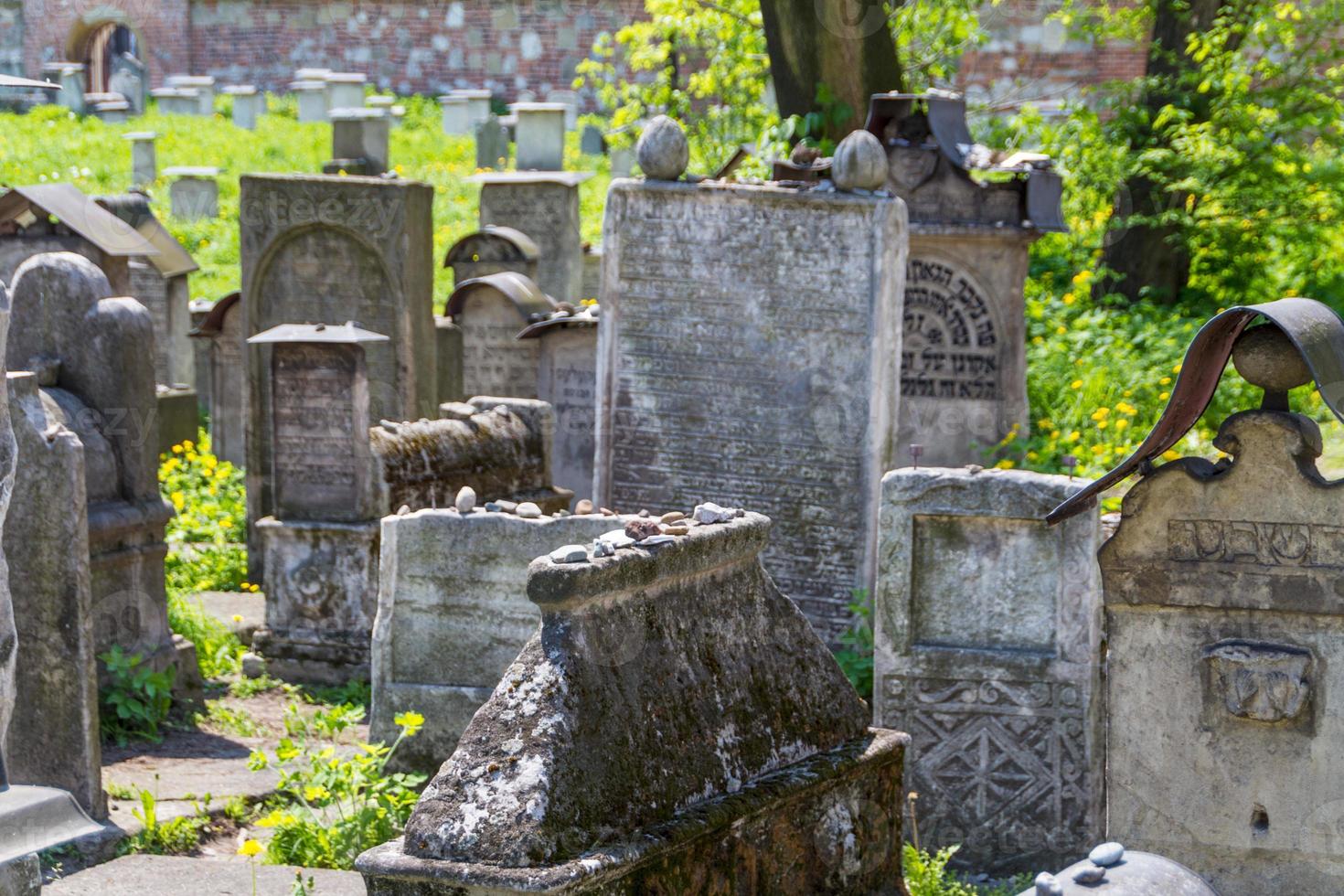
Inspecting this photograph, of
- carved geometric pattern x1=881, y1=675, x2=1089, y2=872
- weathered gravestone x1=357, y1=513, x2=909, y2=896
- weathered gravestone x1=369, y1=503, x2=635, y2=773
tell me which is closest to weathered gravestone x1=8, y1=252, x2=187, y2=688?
weathered gravestone x1=369, y1=503, x2=635, y2=773

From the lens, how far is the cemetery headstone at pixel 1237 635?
3908 mm

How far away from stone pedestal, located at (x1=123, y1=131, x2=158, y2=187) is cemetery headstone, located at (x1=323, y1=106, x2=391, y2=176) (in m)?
3.65

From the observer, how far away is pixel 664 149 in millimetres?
7789

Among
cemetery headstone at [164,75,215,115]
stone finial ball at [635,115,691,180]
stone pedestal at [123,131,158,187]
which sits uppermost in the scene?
cemetery headstone at [164,75,215,115]

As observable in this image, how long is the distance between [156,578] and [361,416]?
4.02 feet

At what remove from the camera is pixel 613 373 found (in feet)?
26.1

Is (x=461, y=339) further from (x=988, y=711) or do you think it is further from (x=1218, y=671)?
(x=1218, y=671)

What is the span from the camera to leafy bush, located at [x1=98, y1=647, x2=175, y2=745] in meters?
7.05

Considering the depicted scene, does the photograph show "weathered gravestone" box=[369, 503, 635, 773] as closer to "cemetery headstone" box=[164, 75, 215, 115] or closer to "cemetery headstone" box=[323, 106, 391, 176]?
"cemetery headstone" box=[323, 106, 391, 176]

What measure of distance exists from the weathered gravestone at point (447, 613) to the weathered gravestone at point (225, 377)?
5329mm

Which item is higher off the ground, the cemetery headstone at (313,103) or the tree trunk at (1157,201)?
the cemetery headstone at (313,103)

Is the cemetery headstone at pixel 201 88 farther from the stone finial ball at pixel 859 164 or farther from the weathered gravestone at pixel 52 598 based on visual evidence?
the weathered gravestone at pixel 52 598

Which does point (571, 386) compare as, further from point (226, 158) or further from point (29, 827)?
point (226, 158)

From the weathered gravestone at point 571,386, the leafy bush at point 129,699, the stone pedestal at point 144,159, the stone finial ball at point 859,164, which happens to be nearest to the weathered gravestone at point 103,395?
the leafy bush at point 129,699
